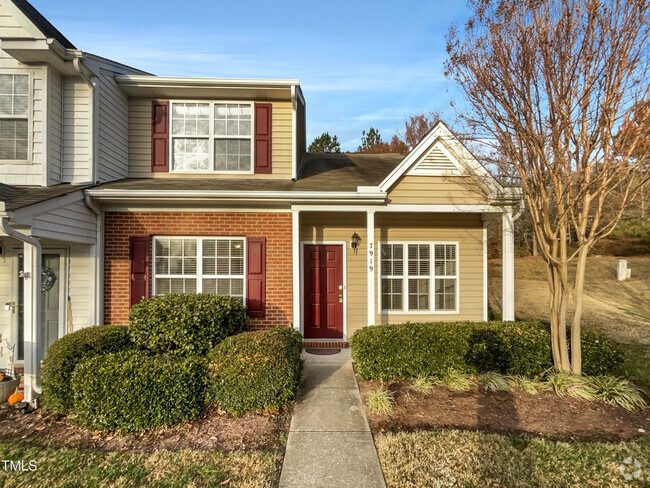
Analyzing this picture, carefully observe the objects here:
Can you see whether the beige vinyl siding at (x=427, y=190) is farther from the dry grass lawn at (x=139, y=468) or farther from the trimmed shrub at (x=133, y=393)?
the dry grass lawn at (x=139, y=468)

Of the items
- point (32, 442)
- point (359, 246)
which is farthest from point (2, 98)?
point (359, 246)

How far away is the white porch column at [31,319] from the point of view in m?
4.89

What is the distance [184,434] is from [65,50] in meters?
6.49

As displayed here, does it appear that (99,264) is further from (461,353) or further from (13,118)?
(461,353)

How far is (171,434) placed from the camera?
4.11 metres

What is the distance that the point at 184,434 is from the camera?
4105 millimetres

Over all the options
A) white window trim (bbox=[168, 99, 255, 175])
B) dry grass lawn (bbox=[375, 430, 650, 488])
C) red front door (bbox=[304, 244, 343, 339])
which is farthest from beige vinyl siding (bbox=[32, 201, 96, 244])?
dry grass lawn (bbox=[375, 430, 650, 488])

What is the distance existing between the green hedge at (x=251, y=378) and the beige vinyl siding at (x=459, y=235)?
3.98 metres

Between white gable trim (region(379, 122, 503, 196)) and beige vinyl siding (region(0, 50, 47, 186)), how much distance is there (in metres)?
6.09

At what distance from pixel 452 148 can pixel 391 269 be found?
9.12 feet

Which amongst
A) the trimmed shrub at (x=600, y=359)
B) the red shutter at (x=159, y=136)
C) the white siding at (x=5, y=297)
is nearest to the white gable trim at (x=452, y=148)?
the trimmed shrub at (x=600, y=359)

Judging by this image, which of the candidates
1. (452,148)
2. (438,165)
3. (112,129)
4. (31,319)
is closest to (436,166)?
(438,165)

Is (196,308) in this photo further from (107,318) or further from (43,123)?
(43,123)

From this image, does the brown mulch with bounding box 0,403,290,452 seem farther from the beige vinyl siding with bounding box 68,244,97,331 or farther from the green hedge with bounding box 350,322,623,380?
the beige vinyl siding with bounding box 68,244,97,331
